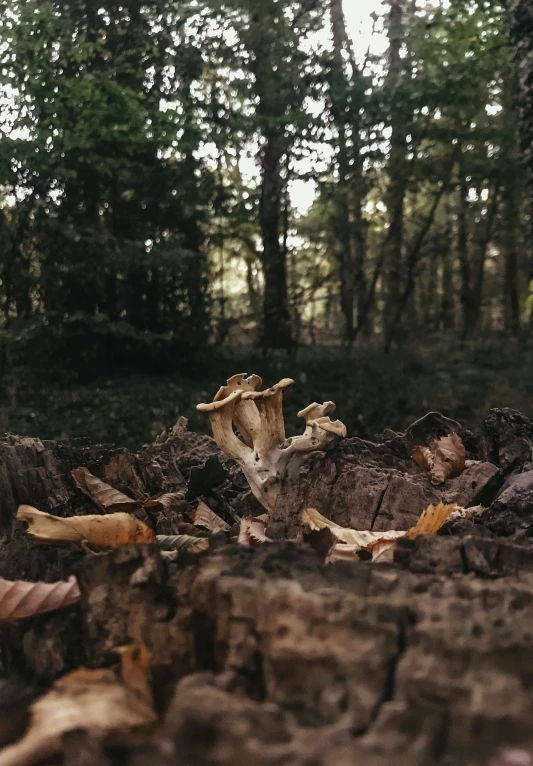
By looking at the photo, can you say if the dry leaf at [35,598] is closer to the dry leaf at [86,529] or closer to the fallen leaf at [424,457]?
the dry leaf at [86,529]

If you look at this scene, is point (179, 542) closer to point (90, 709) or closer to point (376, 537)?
point (376, 537)

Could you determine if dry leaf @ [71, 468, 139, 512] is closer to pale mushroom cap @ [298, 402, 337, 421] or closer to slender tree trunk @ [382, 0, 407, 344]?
pale mushroom cap @ [298, 402, 337, 421]

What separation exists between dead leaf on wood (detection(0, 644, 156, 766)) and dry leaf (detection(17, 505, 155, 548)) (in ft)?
1.04

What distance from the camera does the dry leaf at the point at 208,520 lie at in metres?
1.27

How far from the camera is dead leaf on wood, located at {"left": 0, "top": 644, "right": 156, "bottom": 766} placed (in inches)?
20.6

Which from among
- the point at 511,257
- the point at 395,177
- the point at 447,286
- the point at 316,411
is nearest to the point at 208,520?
the point at 316,411

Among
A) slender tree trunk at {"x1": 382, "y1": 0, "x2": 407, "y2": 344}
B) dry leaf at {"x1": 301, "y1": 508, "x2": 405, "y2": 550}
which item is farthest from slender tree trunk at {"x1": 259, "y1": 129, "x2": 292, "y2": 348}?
dry leaf at {"x1": 301, "y1": 508, "x2": 405, "y2": 550}

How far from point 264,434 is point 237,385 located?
0.42 feet

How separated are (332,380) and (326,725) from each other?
478 centimetres

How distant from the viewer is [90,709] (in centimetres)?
55

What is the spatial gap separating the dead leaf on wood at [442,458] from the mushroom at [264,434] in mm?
241

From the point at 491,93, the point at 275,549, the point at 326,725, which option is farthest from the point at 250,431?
the point at 491,93

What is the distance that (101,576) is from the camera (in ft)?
2.19

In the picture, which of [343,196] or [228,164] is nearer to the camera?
[228,164]
